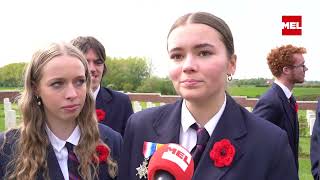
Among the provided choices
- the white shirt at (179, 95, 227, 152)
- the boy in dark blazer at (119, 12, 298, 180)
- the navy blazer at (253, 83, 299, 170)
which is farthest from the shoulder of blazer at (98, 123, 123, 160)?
the navy blazer at (253, 83, 299, 170)

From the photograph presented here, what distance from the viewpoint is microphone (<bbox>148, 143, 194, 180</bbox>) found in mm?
1763

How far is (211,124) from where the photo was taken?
2283 millimetres

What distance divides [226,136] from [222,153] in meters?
0.10

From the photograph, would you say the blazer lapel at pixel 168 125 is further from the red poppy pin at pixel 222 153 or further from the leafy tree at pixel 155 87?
the leafy tree at pixel 155 87

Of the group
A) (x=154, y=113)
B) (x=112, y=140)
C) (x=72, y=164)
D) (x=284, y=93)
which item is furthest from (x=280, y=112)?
(x=154, y=113)

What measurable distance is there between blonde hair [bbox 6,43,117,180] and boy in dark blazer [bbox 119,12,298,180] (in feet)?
2.56

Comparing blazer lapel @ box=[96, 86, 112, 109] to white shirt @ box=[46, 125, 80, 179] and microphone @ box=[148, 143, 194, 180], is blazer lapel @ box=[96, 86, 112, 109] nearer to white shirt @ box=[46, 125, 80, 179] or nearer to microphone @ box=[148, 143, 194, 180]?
white shirt @ box=[46, 125, 80, 179]

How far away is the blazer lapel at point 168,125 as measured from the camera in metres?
2.32

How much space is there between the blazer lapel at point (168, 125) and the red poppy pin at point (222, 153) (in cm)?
20

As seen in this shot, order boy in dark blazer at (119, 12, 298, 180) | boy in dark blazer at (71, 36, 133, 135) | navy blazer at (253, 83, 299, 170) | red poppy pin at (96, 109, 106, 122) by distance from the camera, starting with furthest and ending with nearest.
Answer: navy blazer at (253, 83, 299, 170), red poppy pin at (96, 109, 106, 122), boy in dark blazer at (71, 36, 133, 135), boy in dark blazer at (119, 12, 298, 180)

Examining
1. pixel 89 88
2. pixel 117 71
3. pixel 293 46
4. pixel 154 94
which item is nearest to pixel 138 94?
pixel 154 94

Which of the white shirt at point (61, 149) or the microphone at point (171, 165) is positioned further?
the white shirt at point (61, 149)

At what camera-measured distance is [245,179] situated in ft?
7.03

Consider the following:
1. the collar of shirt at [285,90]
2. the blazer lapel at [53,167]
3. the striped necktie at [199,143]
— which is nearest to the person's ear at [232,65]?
the striped necktie at [199,143]
